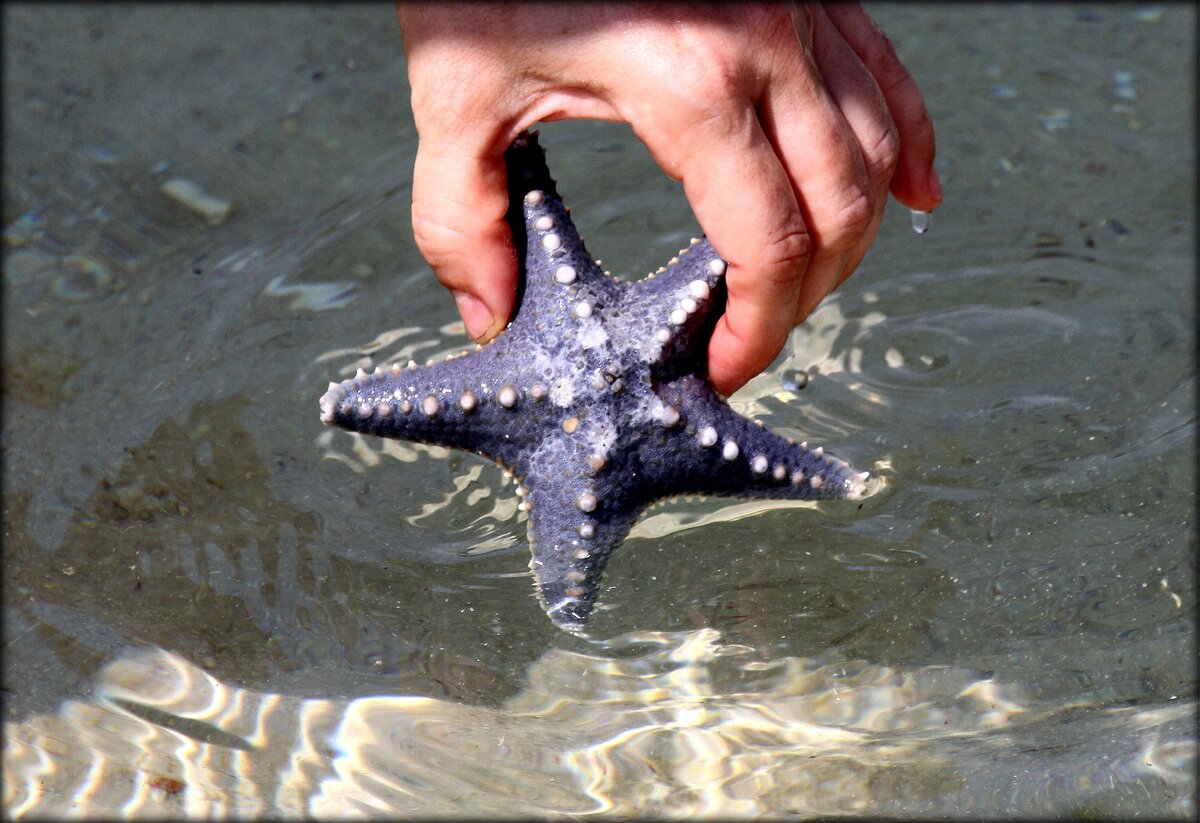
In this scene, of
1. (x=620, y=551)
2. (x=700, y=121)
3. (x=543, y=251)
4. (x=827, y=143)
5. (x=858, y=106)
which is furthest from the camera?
(x=620, y=551)

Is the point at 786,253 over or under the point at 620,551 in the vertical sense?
over

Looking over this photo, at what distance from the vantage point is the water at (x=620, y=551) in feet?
11.3

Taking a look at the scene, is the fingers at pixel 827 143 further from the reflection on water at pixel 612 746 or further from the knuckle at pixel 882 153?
the reflection on water at pixel 612 746

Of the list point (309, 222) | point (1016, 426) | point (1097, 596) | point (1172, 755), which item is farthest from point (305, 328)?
point (1172, 755)

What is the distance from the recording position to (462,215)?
9.80 feet

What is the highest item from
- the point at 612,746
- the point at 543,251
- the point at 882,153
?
the point at 882,153

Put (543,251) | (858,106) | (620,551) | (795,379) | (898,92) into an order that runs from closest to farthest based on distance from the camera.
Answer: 1. (858,106)
2. (543,251)
3. (898,92)
4. (620,551)
5. (795,379)

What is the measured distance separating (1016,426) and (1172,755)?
1.38 m

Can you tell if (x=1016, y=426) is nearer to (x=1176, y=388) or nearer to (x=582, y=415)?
(x=1176, y=388)

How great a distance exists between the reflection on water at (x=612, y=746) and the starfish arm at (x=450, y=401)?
0.86m

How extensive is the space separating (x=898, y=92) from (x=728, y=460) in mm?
1224

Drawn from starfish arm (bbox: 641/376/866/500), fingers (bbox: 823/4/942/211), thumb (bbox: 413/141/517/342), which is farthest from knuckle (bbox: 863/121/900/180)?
thumb (bbox: 413/141/517/342)

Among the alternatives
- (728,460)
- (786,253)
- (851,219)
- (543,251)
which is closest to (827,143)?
(851,219)

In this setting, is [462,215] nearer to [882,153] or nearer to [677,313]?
[677,313]
